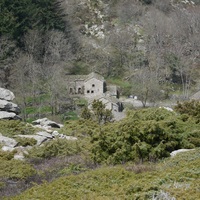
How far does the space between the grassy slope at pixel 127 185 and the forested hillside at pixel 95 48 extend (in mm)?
32876

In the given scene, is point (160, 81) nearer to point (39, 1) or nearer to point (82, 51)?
point (82, 51)

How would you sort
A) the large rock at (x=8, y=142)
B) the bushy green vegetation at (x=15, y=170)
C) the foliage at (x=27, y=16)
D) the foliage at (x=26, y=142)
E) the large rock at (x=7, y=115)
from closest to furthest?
the bushy green vegetation at (x=15, y=170)
the large rock at (x=8, y=142)
the foliage at (x=26, y=142)
the large rock at (x=7, y=115)
the foliage at (x=27, y=16)

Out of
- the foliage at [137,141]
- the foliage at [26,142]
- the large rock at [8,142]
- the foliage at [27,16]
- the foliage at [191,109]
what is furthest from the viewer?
the foliage at [27,16]

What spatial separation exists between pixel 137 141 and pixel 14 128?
31.8ft

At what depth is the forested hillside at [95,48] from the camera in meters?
47.0

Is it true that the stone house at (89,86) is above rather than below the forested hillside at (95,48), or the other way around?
below

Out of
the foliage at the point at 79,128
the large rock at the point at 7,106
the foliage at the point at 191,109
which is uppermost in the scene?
the foliage at the point at 191,109

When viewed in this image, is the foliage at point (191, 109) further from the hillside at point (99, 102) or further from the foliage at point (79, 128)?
the foliage at point (79, 128)

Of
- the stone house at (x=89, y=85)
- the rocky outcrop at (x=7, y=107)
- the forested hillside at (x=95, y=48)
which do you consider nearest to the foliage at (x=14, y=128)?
the rocky outcrop at (x=7, y=107)

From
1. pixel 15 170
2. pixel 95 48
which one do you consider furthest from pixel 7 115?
pixel 95 48

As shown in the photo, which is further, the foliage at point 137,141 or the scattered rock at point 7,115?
the scattered rock at point 7,115

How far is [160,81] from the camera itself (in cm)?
5762

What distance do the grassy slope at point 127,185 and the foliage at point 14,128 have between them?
36.8ft

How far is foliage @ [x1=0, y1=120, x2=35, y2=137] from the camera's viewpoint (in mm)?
20081
